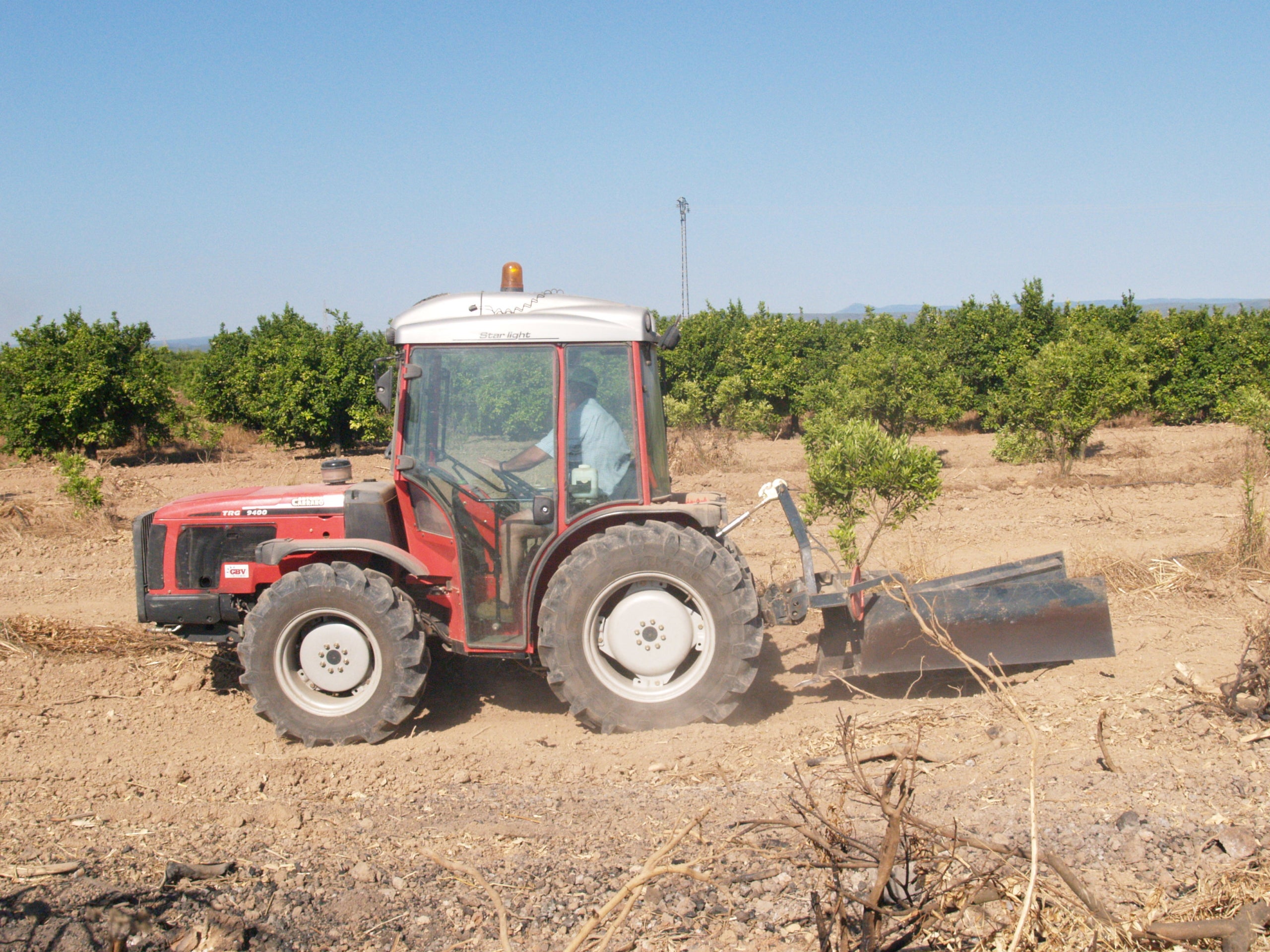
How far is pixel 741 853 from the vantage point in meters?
3.66

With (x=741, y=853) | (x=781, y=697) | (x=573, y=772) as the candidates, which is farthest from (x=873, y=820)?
(x=781, y=697)

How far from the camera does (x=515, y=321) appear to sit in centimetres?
523

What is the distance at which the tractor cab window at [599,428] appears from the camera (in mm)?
5246

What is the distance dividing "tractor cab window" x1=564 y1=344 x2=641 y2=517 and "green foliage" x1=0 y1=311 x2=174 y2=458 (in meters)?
15.5

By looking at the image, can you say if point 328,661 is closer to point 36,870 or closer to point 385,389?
point 385,389

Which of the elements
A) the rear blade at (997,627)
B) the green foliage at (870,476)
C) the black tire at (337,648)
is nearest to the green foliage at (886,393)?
the green foliage at (870,476)

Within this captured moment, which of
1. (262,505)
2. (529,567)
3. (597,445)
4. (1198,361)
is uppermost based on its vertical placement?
(1198,361)

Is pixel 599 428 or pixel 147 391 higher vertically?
pixel 147 391

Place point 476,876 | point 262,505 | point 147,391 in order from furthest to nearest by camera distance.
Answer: point 147,391
point 262,505
point 476,876

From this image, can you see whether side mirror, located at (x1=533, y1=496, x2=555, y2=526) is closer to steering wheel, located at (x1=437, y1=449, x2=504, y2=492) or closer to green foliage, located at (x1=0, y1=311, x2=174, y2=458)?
steering wheel, located at (x1=437, y1=449, x2=504, y2=492)

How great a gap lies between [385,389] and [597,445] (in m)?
1.17

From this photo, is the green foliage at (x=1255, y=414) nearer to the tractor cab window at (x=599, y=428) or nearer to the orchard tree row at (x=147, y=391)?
the tractor cab window at (x=599, y=428)

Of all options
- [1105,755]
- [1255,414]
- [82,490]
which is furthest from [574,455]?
[1255,414]

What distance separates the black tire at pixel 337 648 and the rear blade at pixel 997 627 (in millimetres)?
2379
